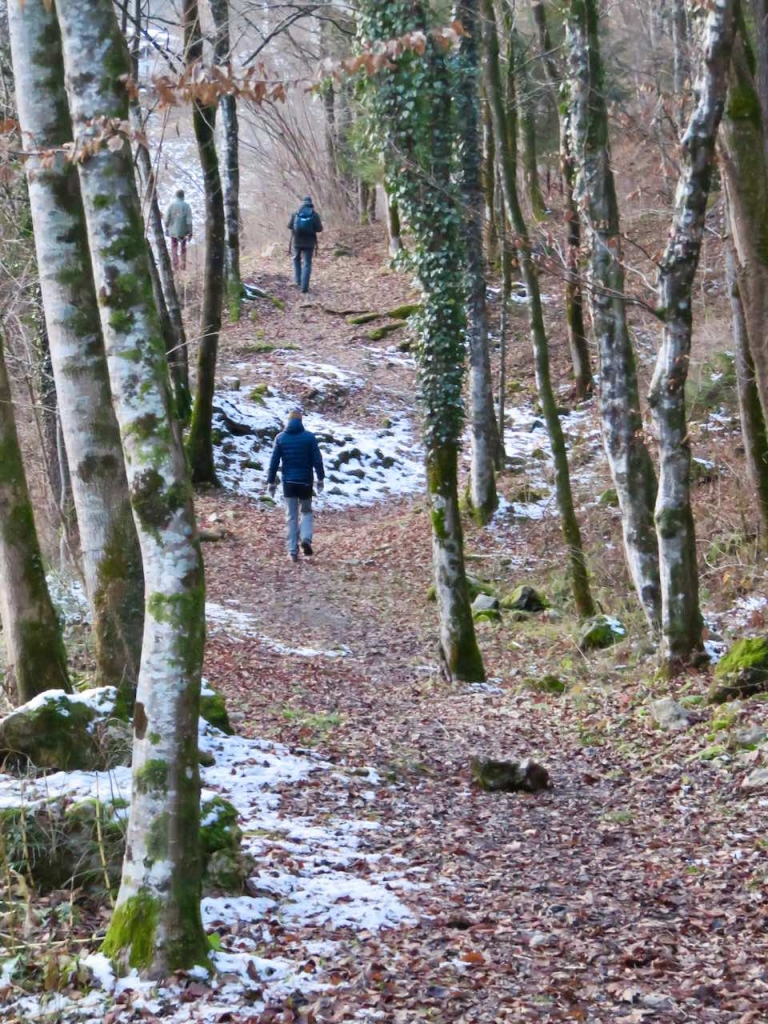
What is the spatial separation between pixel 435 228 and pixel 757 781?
6.27 m

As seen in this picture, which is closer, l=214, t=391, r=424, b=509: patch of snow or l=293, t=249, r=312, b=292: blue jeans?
l=214, t=391, r=424, b=509: patch of snow

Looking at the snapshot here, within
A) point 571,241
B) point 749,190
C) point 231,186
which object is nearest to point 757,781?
point 749,190

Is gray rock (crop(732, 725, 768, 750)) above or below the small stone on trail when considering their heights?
above

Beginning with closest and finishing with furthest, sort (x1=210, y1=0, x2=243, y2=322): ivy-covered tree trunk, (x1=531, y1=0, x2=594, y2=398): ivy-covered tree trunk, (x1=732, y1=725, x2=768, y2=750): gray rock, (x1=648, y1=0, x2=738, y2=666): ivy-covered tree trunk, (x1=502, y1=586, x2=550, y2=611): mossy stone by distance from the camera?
(x1=732, y1=725, x2=768, y2=750): gray rock < (x1=648, y1=0, x2=738, y2=666): ivy-covered tree trunk < (x1=502, y1=586, x2=550, y2=611): mossy stone < (x1=531, y1=0, x2=594, y2=398): ivy-covered tree trunk < (x1=210, y1=0, x2=243, y2=322): ivy-covered tree trunk

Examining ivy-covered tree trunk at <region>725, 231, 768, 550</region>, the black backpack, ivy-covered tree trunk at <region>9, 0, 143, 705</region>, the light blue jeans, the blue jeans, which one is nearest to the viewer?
ivy-covered tree trunk at <region>9, 0, 143, 705</region>

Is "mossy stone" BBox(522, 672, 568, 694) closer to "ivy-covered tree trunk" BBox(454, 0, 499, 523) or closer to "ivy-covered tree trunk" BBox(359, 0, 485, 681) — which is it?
"ivy-covered tree trunk" BBox(359, 0, 485, 681)

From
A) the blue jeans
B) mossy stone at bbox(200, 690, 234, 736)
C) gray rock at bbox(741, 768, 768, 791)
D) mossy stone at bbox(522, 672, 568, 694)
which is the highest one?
the blue jeans

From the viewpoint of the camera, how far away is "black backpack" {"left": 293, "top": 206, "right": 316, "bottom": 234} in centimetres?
2603

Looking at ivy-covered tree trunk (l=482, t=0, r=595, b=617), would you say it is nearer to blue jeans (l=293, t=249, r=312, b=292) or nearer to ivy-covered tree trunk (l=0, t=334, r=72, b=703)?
ivy-covered tree trunk (l=0, t=334, r=72, b=703)

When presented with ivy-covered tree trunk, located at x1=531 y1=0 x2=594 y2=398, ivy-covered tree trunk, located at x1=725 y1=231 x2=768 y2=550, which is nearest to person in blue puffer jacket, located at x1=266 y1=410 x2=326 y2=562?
ivy-covered tree trunk, located at x1=531 y1=0 x2=594 y2=398

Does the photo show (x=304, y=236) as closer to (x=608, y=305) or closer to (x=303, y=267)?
(x=303, y=267)

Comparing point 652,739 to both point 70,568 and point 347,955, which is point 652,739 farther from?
point 70,568

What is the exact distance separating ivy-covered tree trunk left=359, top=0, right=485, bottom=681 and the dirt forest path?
0.96m

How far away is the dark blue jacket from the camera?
15.2m
